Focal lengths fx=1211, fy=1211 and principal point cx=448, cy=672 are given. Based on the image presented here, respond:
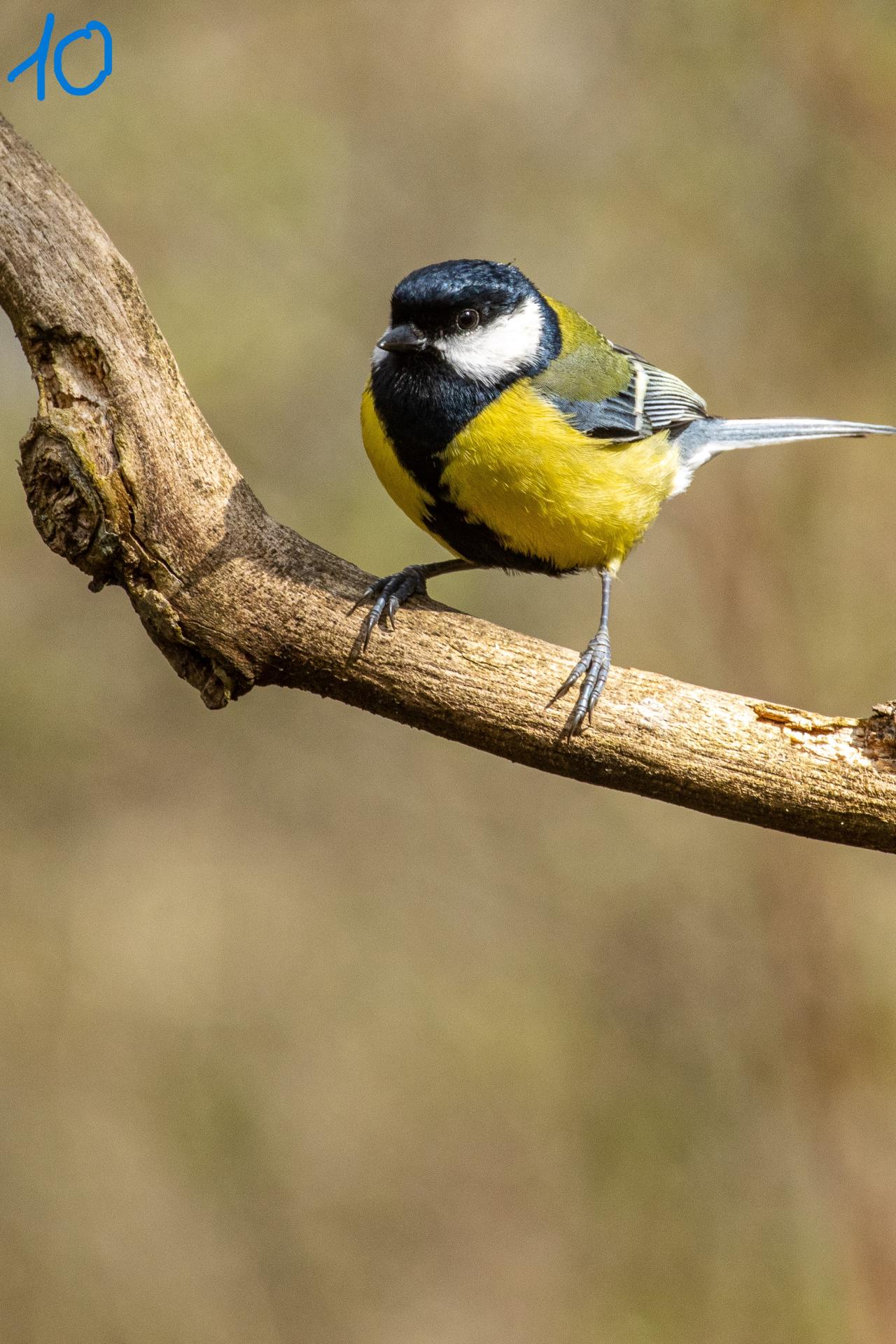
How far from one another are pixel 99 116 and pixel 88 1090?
3338 mm

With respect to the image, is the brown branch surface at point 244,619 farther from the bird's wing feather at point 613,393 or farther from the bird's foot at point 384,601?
the bird's wing feather at point 613,393

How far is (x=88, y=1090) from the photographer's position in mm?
3975

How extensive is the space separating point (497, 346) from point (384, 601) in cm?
76

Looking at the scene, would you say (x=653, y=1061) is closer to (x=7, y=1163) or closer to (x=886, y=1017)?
(x=886, y=1017)

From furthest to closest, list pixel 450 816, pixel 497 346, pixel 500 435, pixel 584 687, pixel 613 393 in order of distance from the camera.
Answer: pixel 450 816, pixel 613 393, pixel 497 346, pixel 500 435, pixel 584 687

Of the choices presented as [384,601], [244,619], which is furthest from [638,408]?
[244,619]

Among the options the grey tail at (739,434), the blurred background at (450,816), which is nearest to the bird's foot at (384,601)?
the grey tail at (739,434)

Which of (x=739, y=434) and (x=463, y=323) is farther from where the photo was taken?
(x=739, y=434)

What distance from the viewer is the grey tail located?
325 cm

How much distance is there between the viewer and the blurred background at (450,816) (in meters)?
3.99

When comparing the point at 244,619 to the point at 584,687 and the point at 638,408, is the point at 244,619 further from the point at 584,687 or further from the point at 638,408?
the point at 638,408

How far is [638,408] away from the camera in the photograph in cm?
296

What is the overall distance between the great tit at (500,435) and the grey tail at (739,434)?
0.40 metres

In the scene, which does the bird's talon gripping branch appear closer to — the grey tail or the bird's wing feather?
the bird's wing feather
